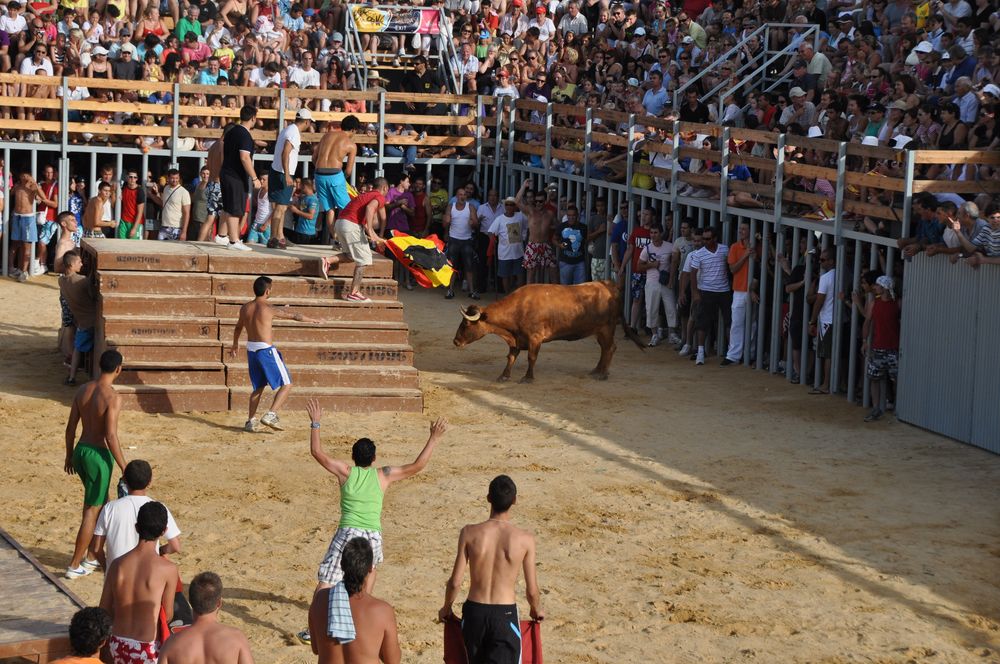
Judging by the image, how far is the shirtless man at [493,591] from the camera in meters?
8.88

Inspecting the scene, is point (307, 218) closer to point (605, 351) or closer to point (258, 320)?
point (605, 351)

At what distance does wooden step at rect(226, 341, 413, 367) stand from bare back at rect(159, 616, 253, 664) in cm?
1059

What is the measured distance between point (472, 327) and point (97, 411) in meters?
8.86

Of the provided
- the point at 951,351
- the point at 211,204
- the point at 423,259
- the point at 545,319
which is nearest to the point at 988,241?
the point at 951,351

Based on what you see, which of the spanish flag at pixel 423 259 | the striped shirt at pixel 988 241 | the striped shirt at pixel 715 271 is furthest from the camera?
the striped shirt at pixel 715 271

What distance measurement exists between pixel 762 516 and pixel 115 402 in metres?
6.07

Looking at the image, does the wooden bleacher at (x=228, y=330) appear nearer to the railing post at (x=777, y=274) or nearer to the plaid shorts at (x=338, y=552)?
the railing post at (x=777, y=274)

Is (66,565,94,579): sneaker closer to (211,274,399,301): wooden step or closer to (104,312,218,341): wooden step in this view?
(104,312,218,341): wooden step

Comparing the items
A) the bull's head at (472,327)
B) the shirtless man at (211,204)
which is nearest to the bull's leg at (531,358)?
the bull's head at (472,327)

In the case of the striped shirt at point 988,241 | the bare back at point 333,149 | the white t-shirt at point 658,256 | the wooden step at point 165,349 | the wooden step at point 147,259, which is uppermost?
the bare back at point 333,149

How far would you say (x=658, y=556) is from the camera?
42.7 ft

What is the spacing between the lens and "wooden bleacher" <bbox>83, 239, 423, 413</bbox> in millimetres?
17844

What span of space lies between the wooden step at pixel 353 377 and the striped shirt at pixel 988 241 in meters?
6.65

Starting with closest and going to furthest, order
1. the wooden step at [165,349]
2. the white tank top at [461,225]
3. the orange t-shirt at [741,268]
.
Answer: the wooden step at [165,349]
the orange t-shirt at [741,268]
the white tank top at [461,225]
